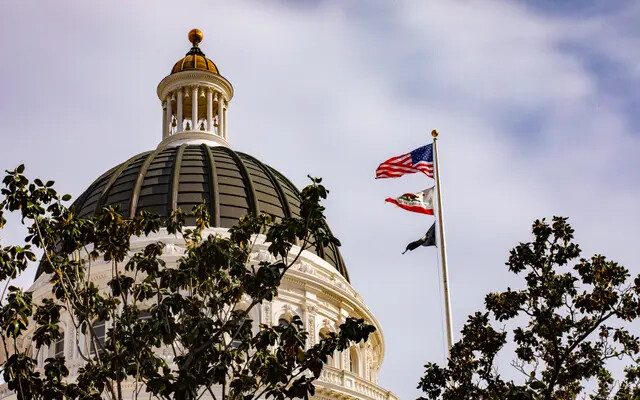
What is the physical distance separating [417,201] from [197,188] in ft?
44.9

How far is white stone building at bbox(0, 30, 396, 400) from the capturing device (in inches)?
2010

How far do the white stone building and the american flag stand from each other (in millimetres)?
8056

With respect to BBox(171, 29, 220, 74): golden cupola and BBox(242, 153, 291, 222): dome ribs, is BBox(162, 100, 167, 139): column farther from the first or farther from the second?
BBox(242, 153, 291, 222): dome ribs

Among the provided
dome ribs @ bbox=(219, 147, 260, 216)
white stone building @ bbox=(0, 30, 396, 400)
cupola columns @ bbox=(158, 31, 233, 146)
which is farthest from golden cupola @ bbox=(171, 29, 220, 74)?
dome ribs @ bbox=(219, 147, 260, 216)

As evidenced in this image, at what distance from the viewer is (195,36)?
69.2 meters

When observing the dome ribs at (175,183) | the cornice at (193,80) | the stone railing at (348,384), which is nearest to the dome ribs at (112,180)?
the dome ribs at (175,183)

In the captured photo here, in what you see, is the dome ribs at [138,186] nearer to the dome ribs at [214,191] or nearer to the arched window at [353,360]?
the dome ribs at [214,191]

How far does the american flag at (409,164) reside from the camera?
149 feet

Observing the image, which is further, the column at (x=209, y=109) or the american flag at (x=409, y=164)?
the column at (x=209, y=109)

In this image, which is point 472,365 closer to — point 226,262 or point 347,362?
point 226,262

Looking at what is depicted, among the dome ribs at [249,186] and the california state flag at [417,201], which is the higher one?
the dome ribs at [249,186]

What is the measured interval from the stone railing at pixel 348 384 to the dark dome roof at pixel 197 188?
7.84 meters

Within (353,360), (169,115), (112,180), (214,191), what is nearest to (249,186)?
(214,191)

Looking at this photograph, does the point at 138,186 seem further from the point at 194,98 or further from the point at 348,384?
the point at 348,384
